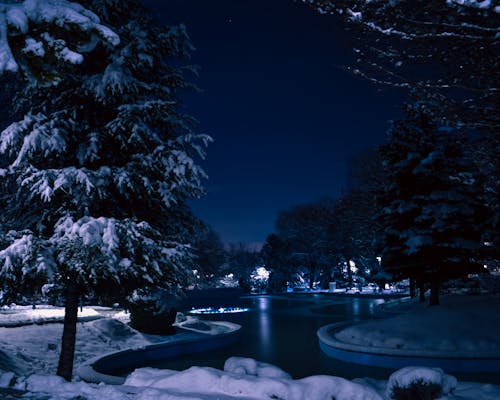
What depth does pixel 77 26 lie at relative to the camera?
4320mm

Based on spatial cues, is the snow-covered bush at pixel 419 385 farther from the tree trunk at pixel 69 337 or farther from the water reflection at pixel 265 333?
the water reflection at pixel 265 333

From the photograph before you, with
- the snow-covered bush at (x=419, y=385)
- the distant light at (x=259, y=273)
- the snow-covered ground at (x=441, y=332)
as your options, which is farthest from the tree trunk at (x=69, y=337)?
the distant light at (x=259, y=273)

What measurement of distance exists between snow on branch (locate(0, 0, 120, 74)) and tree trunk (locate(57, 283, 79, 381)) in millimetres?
6563

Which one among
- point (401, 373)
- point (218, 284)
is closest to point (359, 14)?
point (401, 373)

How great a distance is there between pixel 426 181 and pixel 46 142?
15459 mm

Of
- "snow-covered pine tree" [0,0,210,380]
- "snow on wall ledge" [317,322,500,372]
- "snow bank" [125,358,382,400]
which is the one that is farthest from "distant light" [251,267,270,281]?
"snow bank" [125,358,382,400]

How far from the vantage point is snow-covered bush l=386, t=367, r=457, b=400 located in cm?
639

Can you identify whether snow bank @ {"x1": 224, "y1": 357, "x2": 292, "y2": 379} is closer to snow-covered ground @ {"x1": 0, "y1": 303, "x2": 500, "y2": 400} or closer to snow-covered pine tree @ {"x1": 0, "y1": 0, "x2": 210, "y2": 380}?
snow-covered ground @ {"x1": 0, "y1": 303, "x2": 500, "y2": 400}

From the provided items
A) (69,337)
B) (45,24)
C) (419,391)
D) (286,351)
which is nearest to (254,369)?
(419,391)

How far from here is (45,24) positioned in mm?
4281

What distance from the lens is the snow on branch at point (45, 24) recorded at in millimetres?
4051

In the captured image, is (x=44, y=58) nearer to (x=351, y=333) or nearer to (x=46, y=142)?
(x=46, y=142)

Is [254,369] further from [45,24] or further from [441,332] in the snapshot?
[441,332]

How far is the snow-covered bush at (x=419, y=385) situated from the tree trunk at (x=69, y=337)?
22.0 ft
